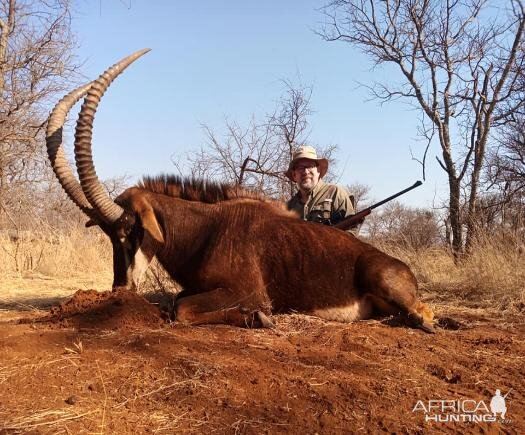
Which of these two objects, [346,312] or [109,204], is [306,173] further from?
[109,204]

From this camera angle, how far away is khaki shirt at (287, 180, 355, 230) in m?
6.52

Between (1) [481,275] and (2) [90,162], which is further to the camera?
(1) [481,275]

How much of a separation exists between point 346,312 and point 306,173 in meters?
2.64

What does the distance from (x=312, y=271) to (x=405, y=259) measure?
15.5 feet

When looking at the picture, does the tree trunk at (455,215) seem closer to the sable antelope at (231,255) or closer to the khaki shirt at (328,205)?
the khaki shirt at (328,205)

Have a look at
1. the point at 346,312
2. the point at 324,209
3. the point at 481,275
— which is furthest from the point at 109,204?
the point at 481,275

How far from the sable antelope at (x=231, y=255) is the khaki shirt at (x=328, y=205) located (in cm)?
146

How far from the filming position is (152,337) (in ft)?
11.1

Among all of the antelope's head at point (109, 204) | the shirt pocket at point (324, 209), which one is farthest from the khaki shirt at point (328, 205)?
the antelope's head at point (109, 204)

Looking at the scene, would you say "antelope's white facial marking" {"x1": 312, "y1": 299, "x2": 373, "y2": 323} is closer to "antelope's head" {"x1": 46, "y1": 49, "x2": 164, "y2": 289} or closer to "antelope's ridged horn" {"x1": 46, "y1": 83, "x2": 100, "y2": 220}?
"antelope's head" {"x1": 46, "y1": 49, "x2": 164, "y2": 289}

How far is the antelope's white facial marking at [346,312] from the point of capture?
4.61 m

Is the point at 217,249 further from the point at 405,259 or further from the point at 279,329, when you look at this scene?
the point at 405,259

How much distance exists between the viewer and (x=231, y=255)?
4586 mm

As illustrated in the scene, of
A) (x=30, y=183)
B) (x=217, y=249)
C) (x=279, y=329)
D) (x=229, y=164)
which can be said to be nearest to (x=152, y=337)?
(x=279, y=329)
